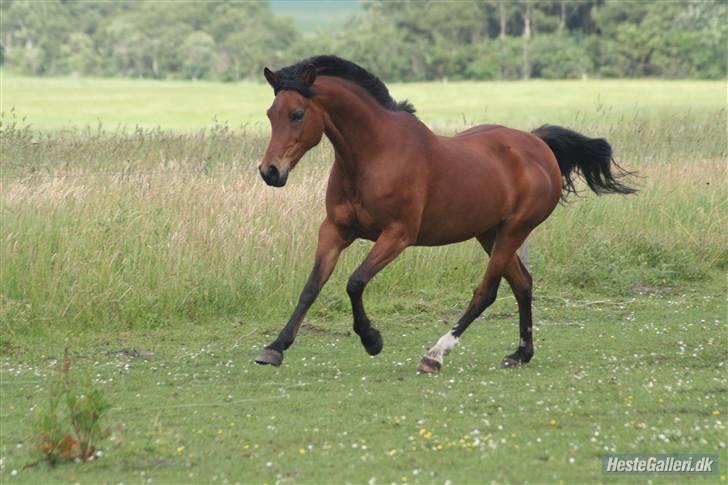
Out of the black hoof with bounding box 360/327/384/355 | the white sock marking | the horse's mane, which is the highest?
the horse's mane

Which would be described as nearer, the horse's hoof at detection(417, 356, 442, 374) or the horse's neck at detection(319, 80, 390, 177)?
the horse's neck at detection(319, 80, 390, 177)

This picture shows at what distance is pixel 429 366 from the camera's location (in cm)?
852

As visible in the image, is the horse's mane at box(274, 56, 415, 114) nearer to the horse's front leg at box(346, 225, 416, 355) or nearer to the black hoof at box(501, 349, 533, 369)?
the horse's front leg at box(346, 225, 416, 355)

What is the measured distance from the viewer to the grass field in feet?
20.7

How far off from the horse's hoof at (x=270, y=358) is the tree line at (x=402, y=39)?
6247cm

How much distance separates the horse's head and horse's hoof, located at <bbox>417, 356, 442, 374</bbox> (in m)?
1.70

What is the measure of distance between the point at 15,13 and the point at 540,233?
10373 cm

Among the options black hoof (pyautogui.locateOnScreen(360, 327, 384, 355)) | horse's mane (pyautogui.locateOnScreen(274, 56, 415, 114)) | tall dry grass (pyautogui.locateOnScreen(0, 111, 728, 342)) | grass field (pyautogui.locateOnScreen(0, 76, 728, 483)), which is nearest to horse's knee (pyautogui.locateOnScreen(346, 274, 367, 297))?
black hoof (pyautogui.locateOnScreen(360, 327, 384, 355))

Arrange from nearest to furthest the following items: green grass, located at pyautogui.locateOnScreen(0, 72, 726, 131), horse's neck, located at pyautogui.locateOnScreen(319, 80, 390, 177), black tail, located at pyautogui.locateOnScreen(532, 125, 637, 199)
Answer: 1. horse's neck, located at pyautogui.locateOnScreen(319, 80, 390, 177)
2. black tail, located at pyautogui.locateOnScreen(532, 125, 637, 199)
3. green grass, located at pyautogui.locateOnScreen(0, 72, 726, 131)

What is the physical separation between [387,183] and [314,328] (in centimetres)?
271

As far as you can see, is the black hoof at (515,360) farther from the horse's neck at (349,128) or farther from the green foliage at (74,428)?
the green foliage at (74,428)

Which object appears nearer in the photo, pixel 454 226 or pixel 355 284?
pixel 355 284

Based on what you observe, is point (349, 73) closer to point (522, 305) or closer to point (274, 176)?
point (274, 176)

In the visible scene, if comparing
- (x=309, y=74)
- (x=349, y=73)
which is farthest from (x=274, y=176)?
(x=349, y=73)
